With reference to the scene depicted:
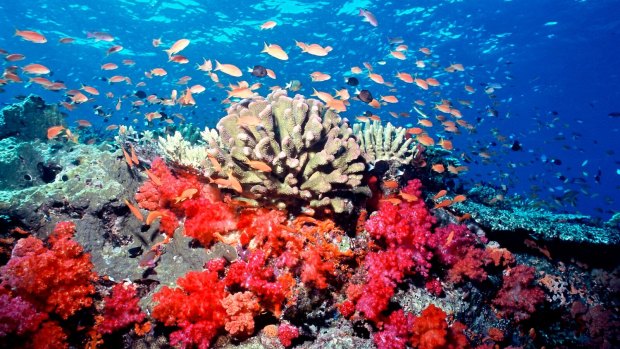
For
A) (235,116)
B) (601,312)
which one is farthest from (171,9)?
(601,312)

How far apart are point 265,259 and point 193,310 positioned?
1118 millimetres

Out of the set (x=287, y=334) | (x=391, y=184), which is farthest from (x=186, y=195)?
(x=391, y=184)

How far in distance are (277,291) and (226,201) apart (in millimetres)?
1745

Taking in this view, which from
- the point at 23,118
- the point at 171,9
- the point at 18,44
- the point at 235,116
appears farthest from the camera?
the point at 18,44

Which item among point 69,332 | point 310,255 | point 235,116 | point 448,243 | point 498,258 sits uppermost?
point 235,116

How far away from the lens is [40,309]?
3.92 meters

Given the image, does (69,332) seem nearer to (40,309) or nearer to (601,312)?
(40,309)

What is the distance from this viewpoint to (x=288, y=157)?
181 inches

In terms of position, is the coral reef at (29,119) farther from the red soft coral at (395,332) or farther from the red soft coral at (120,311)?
the red soft coral at (395,332)

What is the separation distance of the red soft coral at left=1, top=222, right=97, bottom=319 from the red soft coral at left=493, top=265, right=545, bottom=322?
6.81 meters

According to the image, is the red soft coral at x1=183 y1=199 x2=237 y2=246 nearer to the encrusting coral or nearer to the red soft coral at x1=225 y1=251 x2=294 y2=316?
the encrusting coral

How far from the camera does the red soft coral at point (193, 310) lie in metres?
3.97

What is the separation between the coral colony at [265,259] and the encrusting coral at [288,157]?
23 mm

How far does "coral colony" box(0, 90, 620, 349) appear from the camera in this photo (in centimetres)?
408
